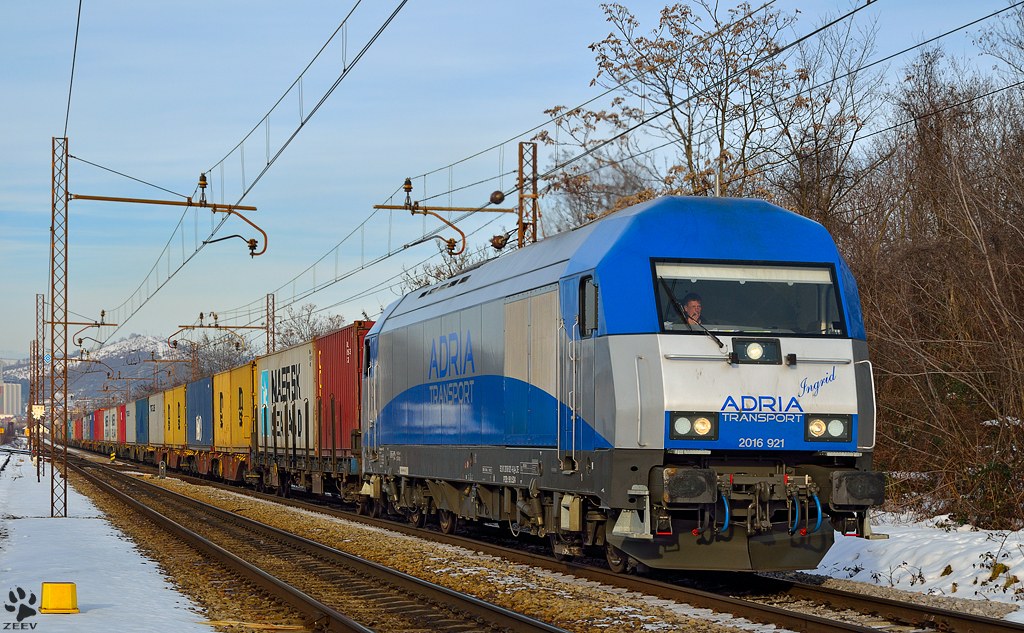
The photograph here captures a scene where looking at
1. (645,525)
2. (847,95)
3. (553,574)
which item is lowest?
(553,574)

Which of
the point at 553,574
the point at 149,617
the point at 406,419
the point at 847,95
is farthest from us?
the point at 847,95

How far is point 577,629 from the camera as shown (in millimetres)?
9180

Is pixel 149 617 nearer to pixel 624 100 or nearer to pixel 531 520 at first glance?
pixel 531 520

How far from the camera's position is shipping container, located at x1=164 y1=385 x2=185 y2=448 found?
4650cm

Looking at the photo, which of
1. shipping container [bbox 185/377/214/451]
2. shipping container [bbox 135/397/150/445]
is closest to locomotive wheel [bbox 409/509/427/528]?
shipping container [bbox 185/377/214/451]

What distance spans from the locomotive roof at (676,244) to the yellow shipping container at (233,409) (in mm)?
23881

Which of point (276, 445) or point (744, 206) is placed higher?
point (744, 206)

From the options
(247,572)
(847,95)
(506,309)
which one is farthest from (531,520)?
(847,95)

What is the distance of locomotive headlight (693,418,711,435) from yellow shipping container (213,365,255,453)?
2534cm

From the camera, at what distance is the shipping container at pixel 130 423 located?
6369 cm

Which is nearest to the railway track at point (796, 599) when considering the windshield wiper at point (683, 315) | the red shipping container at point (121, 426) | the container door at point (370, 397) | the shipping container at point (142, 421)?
the windshield wiper at point (683, 315)

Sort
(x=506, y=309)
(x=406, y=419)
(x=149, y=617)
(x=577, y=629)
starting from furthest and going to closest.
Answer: (x=406, y=419) < (x=506, y=309) < (x=149, y=617) < (x=577, y=629)

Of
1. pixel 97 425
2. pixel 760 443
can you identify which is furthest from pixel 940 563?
pixel 97 425

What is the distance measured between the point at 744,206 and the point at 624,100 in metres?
13.5
